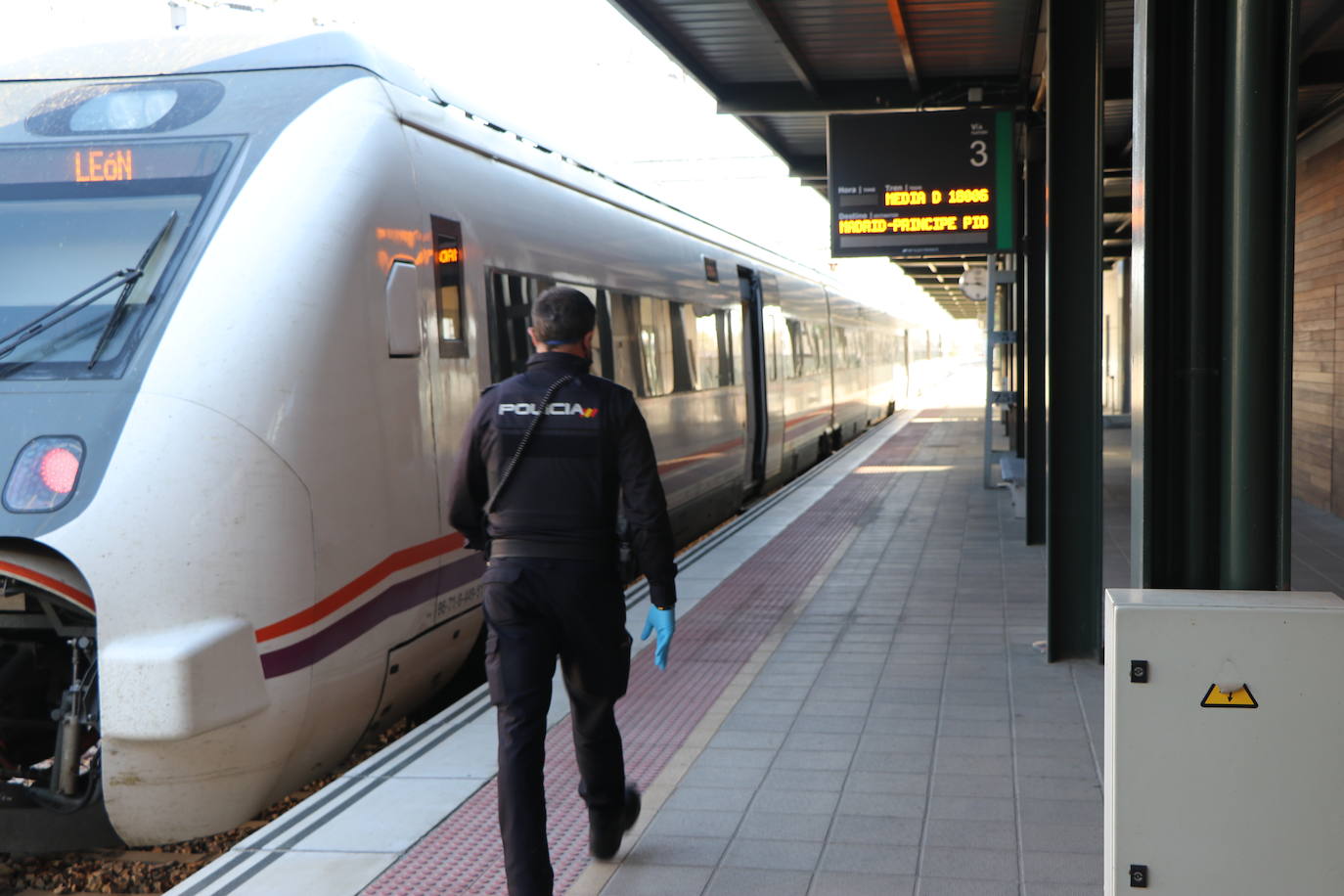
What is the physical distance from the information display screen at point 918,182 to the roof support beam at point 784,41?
1.49 ft

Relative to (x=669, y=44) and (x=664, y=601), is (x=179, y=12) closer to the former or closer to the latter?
(x=664, y=601)

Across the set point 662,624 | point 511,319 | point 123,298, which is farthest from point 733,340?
point 662,624

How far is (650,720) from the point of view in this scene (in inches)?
223

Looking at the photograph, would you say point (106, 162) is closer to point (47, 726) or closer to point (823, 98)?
point (47, 726)

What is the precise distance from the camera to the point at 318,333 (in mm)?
4695

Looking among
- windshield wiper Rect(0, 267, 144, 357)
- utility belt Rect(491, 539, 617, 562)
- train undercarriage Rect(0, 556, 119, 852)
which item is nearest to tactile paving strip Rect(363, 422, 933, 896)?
utility belt Rect(491, 539, 617, 562)

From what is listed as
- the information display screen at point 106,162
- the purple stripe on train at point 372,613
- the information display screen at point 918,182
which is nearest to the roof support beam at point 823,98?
the information display screen at point 918,182

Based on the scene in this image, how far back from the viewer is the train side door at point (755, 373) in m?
13.5

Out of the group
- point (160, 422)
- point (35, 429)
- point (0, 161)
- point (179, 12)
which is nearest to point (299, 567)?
point (160, 422)

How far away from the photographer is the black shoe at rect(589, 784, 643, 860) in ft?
13.1

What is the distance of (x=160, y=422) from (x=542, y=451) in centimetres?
149

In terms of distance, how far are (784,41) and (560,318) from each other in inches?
283

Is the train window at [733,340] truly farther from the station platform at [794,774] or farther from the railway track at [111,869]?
the railway track at [111,869]

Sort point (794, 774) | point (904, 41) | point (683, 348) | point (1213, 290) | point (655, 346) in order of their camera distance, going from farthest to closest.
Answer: point (904, 41), point (683, 348), point (655, 346), point (794, 774), point (1213, 290)
